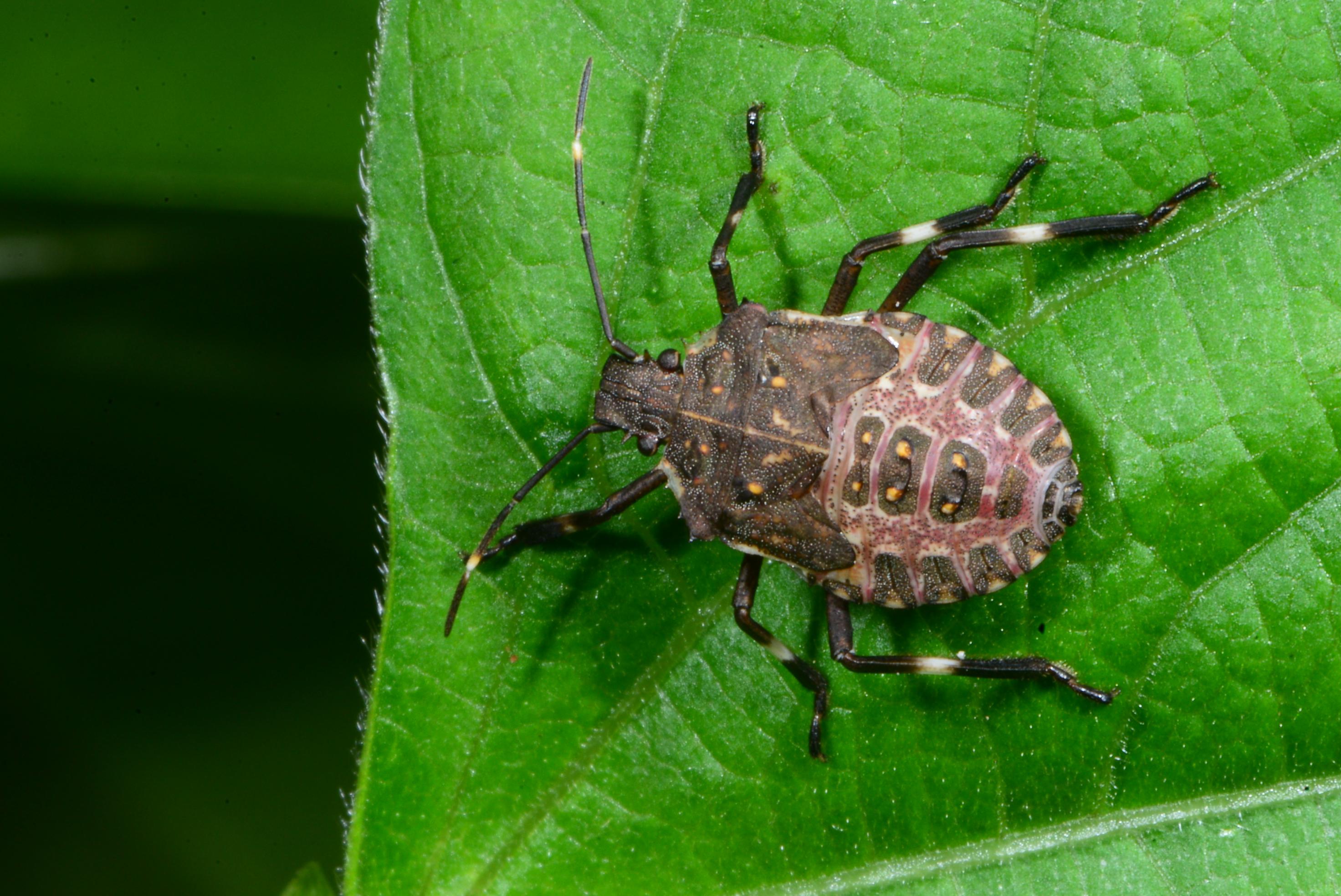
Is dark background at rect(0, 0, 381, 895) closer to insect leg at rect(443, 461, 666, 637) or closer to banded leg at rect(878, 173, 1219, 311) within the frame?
insect leg at rect(443, 461, 666, 637)

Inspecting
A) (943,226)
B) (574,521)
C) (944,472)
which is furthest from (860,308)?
(574,521)

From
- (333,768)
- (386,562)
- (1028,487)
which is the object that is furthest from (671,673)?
(333,768)

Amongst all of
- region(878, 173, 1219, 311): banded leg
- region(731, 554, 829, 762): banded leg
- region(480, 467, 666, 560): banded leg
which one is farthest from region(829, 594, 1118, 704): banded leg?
region(878, 173, 1219, 311): banded leg

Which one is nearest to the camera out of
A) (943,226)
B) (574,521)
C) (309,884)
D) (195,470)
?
(309,884)

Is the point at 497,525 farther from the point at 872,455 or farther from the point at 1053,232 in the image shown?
the point at 1053,232

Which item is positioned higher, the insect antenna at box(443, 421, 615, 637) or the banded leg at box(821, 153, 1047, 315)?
the banded leg at box(821, 153, 1047, 315)

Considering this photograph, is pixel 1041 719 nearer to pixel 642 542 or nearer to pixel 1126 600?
pixel 1126 600
